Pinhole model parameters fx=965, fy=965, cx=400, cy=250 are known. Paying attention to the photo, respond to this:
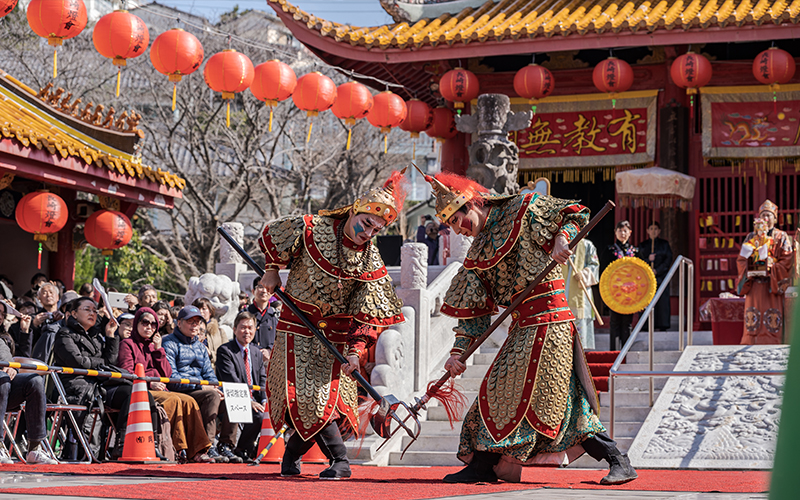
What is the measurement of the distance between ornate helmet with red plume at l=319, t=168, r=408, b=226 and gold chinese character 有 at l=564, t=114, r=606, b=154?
861 centimetres

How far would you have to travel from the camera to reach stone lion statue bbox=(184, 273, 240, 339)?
38.0 ft

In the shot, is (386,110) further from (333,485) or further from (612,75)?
(333,485)

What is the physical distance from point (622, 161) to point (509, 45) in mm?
2432

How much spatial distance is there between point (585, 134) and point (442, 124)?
218cm

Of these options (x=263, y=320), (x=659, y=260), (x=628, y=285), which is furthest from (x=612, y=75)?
(x=263, y=320)

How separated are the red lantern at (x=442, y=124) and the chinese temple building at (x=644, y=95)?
0.43 metres

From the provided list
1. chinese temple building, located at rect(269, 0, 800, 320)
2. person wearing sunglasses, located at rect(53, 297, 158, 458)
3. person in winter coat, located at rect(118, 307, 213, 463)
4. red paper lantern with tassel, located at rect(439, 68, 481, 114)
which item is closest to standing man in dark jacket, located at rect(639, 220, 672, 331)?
chinese temple building, located at rect(269, 0, 800, 320)

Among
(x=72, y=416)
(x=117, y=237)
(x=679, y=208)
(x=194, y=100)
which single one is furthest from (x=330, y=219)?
(x=194, y=100)

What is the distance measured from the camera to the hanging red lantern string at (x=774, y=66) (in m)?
12.4

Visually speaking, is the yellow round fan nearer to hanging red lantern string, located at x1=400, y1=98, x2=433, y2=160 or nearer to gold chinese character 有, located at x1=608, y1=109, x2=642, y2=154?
gold chinese character 有, located at x1=608, y1=109, x2=642, y2=154

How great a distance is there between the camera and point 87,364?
25.7ft

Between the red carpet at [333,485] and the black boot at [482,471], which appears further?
the black boot at [482,471]

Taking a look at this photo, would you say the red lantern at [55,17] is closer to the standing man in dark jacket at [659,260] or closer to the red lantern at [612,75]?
the red lantern at [612,75]

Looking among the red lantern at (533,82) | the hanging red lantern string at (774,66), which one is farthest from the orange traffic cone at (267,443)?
the hanging red lantern string at (774,66)
